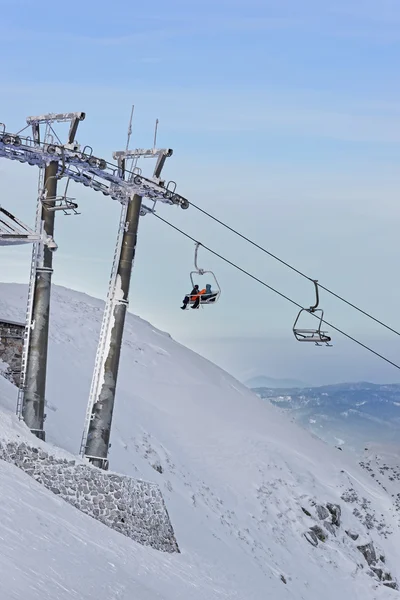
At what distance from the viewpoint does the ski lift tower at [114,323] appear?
22.3 m

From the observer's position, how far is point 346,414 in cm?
13362

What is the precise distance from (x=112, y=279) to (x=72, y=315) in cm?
1877

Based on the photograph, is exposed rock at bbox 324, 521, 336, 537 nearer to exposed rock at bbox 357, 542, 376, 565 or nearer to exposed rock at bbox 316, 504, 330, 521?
exposed rock at bbox 316, 504, 330, 521

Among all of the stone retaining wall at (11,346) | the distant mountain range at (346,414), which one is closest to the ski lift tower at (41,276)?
the stone retaining wall at (11,346)

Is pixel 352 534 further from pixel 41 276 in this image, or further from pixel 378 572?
pixel 41 276

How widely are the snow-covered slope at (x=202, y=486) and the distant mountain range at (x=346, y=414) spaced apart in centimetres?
6632

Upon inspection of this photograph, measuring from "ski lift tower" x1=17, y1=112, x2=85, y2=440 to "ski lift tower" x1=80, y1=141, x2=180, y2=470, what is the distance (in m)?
1.23

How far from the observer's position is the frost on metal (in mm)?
19891

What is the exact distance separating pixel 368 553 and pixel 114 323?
44.8ft

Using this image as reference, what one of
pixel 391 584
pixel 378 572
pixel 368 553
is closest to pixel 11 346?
pixel 368 553

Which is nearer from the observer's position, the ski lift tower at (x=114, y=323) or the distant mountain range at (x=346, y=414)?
the ski lift tower at (x=114, y=323)

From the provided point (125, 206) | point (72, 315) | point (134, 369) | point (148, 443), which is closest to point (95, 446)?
point (125, 206)

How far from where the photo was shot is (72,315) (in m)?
41.4

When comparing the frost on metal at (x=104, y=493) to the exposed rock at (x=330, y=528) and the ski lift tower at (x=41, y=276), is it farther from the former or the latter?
the exposed rock at (x=330, y=528)
